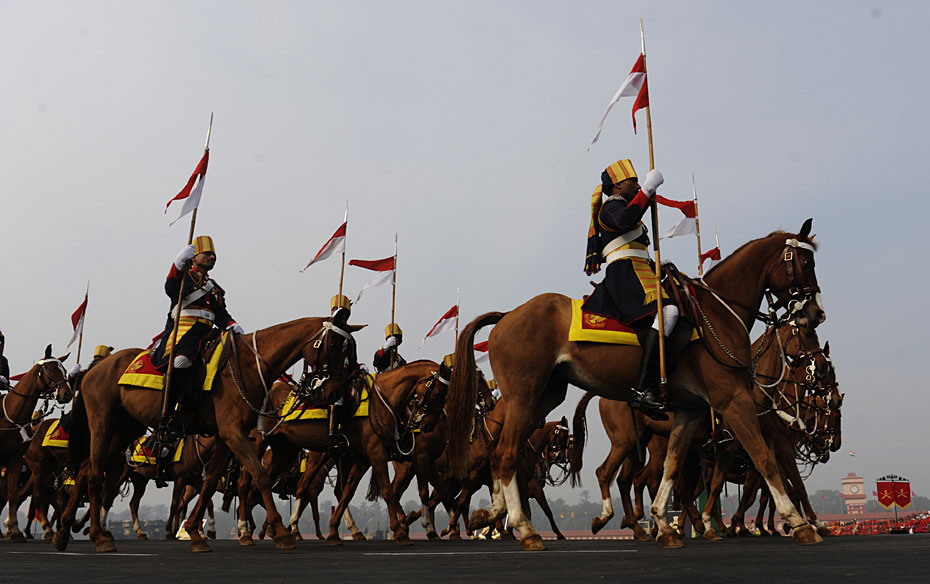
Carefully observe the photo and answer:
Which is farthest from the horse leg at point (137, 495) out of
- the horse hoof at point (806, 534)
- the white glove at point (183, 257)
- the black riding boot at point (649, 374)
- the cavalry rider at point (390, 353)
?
the horse hoof at point (806, 534)

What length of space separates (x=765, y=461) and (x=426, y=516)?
41.3ft

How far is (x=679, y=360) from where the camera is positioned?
8.90 m

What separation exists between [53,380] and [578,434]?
36.2ft

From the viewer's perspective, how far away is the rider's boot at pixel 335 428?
14672mm

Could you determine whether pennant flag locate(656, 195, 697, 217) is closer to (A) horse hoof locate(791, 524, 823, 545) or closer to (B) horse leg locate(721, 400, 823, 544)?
(B) horse leg locate(721, 400, 823, 544)

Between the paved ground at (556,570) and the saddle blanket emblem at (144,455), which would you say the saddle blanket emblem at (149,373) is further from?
the saddle blanket emblem at (144,455)

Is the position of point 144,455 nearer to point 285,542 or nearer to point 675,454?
point 285,542

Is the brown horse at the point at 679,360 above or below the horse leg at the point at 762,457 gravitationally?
above

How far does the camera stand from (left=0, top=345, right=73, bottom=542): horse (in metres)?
17.1

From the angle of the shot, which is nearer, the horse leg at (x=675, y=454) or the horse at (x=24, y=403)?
the horse leg at (x=675, y=454)

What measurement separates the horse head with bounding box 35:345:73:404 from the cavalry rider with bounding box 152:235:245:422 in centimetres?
736

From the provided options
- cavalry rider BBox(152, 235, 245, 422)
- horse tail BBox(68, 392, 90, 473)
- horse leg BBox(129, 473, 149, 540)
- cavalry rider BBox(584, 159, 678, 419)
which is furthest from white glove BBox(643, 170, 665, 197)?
horse leg BBox(129, 473, 149, 540)

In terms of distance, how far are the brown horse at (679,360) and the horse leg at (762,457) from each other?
0.01 meters

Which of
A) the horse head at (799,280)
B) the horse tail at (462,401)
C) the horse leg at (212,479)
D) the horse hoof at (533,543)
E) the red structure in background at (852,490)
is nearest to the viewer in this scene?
the horse hoof at (533,543)
